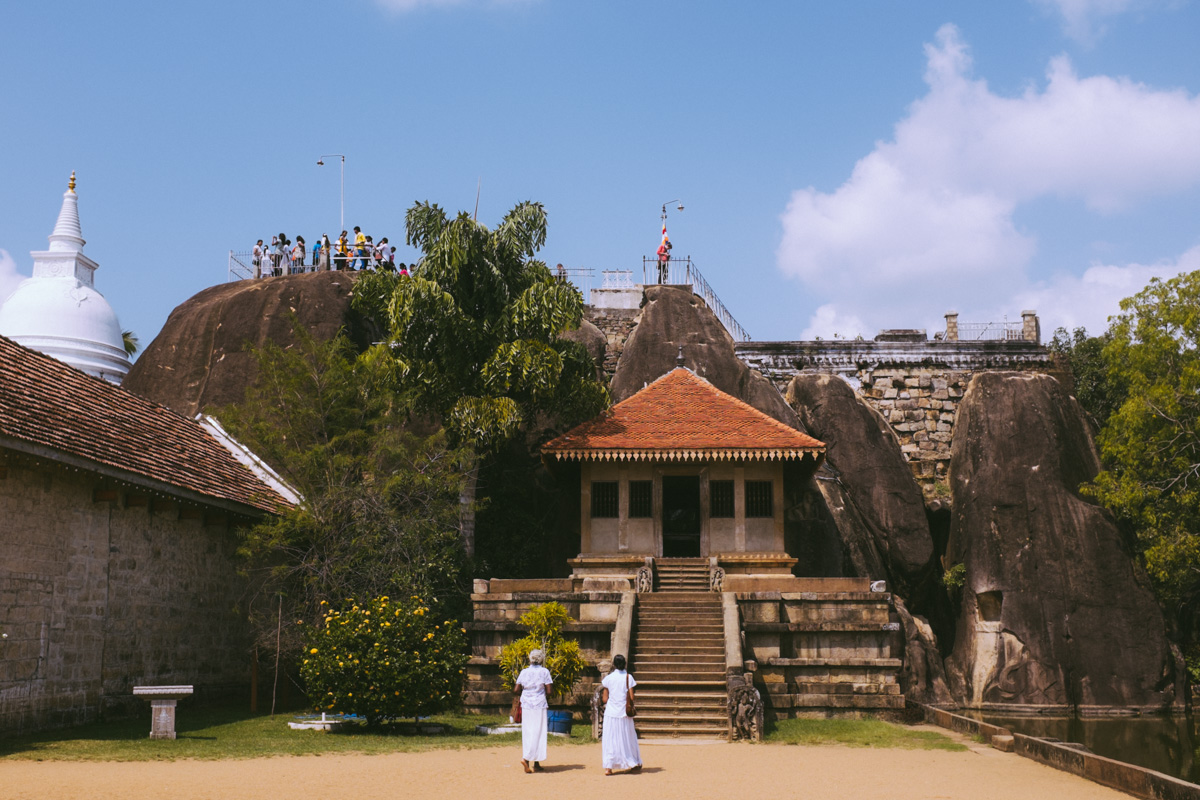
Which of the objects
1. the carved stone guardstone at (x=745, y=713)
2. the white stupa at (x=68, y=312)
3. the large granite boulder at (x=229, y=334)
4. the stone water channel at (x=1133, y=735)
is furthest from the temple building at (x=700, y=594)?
the white stupa at (x=68, y=312)

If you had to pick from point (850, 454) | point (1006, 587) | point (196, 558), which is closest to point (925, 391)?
point (850, 454)

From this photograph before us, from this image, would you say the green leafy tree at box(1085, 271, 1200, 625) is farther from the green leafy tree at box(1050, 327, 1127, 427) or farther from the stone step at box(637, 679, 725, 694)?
the stone step at box(637, 679, 725, 694)

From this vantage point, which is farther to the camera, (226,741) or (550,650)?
(550,650)

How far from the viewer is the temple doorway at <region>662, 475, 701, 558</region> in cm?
2639

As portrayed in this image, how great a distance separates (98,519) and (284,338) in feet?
49.0

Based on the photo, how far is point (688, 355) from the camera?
30.5 metres

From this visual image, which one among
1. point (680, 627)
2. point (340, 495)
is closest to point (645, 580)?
point (680, 627)

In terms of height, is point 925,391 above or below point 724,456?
above

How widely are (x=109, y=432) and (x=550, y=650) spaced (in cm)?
770

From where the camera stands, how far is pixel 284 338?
1166 inches

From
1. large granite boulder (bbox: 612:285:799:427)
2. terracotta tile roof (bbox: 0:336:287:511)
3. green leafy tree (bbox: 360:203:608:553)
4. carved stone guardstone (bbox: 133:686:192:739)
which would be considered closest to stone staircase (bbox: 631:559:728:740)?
green leafy tree (bbox: 360:203:608:553)

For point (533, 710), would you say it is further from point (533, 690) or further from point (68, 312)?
point (68, 312)

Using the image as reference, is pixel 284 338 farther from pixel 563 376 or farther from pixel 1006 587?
pixel 1006 587

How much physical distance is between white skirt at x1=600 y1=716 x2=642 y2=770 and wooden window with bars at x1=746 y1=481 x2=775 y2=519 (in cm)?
1131
